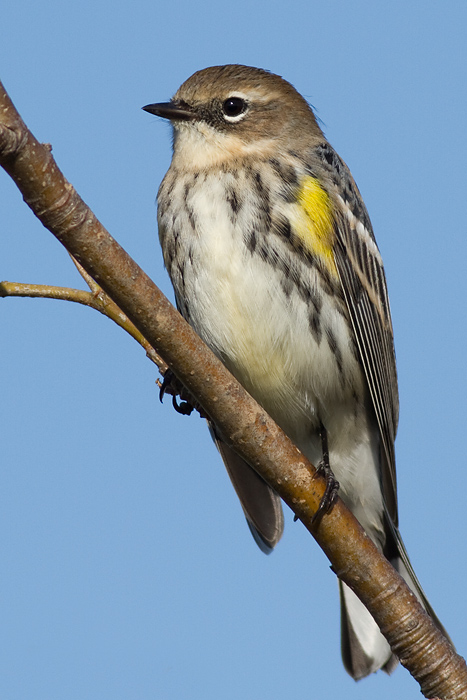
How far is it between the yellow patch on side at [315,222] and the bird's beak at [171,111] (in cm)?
100

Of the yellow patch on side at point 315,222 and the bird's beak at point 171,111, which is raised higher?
the bird's beak at point 171,111

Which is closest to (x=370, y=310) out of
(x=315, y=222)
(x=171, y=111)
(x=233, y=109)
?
(x=315, y=222)

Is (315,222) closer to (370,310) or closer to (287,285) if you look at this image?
(287,285)

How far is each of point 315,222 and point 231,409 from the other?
74.7 inches

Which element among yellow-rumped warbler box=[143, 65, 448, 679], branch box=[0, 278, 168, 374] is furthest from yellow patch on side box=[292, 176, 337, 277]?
branch box=[0, 278, 168, 374]

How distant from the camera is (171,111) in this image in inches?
225

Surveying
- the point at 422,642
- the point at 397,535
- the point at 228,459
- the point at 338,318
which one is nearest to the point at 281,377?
the point at 338,318

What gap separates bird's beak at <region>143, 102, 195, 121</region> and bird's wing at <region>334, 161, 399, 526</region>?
1.19 meters

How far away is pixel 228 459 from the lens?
19.7 feet

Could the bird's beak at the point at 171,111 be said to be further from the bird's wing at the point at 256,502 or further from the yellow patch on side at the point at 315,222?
the bird's wing at the point at 256,502

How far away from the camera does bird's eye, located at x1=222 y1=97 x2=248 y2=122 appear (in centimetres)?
594

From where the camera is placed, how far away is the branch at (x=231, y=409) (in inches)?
120

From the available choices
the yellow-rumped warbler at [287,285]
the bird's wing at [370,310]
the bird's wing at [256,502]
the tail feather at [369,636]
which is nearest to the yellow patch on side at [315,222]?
the yellow-rumped warbler at [287,285]

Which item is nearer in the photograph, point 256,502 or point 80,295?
point 80,295
